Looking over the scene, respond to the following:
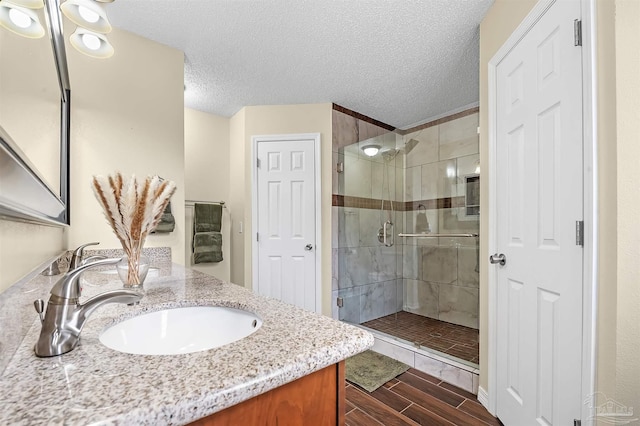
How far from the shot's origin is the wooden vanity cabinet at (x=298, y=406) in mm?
427

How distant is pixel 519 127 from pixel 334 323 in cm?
142

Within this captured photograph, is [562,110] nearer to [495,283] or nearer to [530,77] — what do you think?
[530,77]

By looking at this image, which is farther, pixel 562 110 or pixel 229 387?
pixel 562 110

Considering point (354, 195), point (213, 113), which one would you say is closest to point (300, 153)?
point (354, 195)

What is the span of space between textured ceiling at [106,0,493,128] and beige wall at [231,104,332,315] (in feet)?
0.33

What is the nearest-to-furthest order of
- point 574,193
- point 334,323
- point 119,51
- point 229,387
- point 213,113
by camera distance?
1. point 229,387
2. point 334,323
3. point 574,193
4. point 119,51
5. point 213,113

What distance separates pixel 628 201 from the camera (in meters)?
0.89

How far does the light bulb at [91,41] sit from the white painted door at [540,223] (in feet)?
6.03

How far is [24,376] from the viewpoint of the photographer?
1.36 feet

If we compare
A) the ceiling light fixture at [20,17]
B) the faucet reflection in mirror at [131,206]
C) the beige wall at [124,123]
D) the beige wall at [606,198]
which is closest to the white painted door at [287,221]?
the beige wall at [124,123]

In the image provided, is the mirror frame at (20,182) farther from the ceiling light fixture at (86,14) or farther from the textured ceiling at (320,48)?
the textured ceiling at (320,48)

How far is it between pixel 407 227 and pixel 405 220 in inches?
3.5

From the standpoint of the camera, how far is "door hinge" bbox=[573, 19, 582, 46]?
1.06 m

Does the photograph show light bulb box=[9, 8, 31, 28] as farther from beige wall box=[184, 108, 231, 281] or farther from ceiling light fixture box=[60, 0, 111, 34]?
beige wall box=[184, 108, 231, 281]
